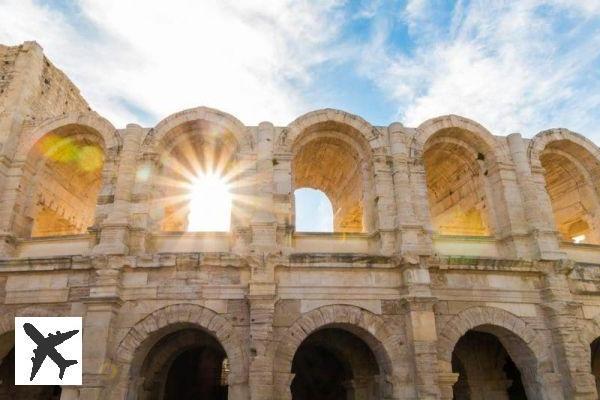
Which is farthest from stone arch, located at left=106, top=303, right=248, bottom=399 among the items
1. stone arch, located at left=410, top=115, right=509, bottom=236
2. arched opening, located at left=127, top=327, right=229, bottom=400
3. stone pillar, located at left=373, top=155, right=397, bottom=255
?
stone arch, located at left=410, top=115, right=509, bottom=236

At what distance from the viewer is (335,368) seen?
12.1m

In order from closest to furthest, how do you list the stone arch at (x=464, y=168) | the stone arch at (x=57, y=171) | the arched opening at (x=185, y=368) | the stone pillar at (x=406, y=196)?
1. the stone pillar at (x=406, y=196)
2. the arched opening at (x=185, y=368)
3. the stone arch at (x=57, y=171)
4. the stone arch at (x=464, y=168)

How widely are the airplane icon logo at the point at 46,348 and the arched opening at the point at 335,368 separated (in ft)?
14.2

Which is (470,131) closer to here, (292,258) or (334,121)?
(334,121)

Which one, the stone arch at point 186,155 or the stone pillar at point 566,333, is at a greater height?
the stone arch at point 186,155

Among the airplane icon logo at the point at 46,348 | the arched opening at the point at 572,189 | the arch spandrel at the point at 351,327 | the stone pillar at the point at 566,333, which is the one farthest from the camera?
the arched opening at the point at 572,189

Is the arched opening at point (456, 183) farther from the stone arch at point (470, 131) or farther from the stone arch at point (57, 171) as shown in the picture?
the stone arch at point (57, 171)

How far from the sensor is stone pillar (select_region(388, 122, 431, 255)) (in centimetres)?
886

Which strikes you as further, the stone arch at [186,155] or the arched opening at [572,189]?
the arched opening at [572,189]

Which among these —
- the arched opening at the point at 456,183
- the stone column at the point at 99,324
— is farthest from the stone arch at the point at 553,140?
the stone column at the point at 99,324

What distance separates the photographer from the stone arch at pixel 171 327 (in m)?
7.79

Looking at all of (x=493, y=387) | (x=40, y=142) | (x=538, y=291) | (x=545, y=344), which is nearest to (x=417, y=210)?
(x=538, y=291)

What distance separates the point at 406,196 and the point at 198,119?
16.6 feet

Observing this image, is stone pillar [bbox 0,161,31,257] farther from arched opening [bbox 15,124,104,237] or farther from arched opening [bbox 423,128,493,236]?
arched opening [bbox 423,128,493,236]
